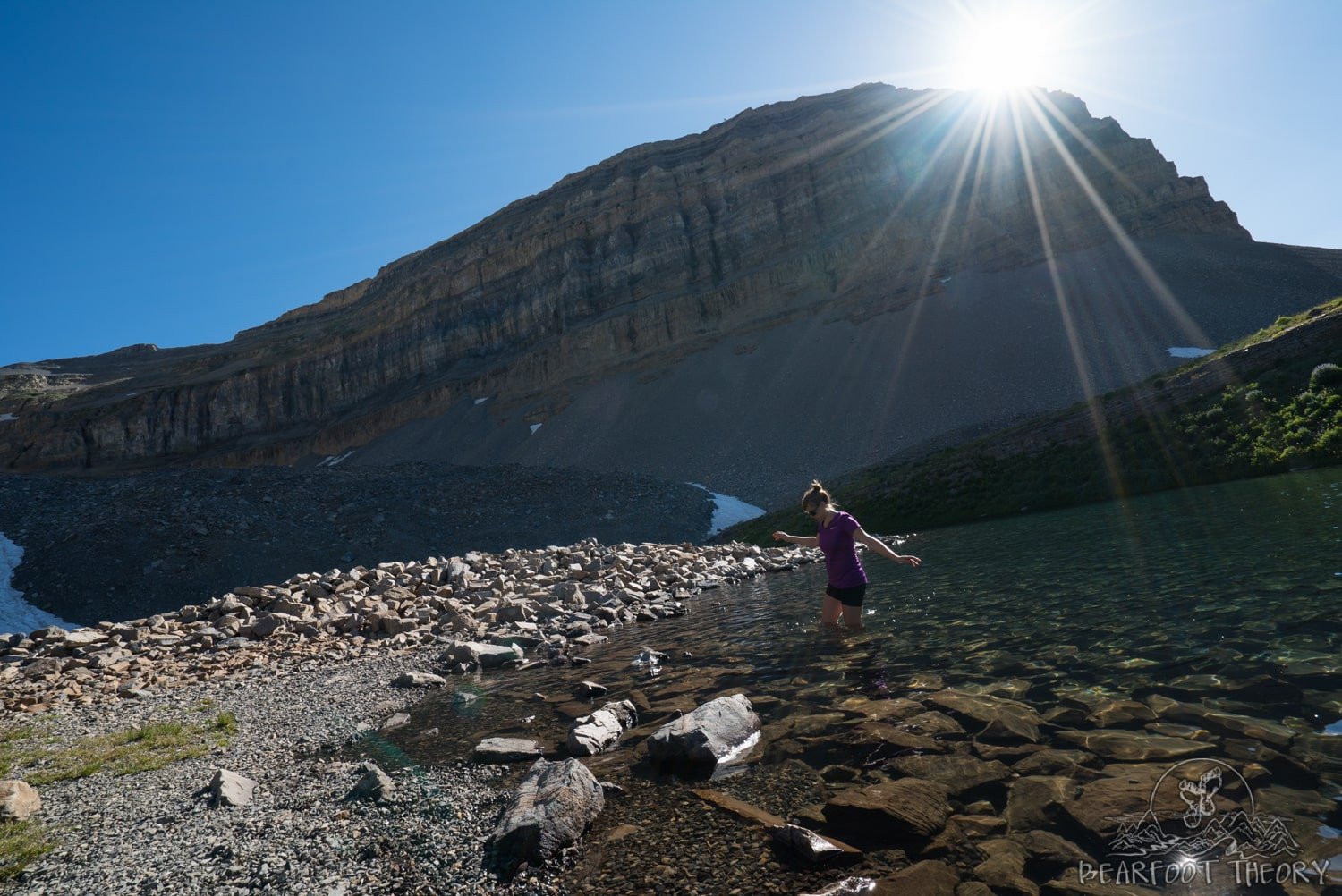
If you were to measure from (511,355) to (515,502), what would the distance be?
58.9 meters

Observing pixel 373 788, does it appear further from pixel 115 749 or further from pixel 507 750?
pixel 115 749

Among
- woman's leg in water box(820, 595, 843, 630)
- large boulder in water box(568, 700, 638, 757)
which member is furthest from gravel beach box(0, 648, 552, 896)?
woman's leg in water box(820, 595, 843, 630)

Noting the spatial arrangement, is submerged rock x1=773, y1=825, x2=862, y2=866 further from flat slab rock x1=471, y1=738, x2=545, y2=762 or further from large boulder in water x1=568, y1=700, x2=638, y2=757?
flat slab rock x1=471, y1=738, x2=545, y2=762

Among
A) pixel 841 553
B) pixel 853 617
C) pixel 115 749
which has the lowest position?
pixel 115 749

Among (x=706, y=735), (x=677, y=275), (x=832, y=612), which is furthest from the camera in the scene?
(x=677, y=275)

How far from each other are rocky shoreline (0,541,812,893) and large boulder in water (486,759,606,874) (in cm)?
19

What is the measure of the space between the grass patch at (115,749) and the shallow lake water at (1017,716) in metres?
2.90

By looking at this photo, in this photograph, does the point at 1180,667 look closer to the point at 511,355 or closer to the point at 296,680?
the point at 296,680

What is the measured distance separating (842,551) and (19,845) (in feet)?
31.4

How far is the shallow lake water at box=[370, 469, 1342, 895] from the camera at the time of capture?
3.98 m

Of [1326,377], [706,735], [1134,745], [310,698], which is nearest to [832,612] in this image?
[706,735]

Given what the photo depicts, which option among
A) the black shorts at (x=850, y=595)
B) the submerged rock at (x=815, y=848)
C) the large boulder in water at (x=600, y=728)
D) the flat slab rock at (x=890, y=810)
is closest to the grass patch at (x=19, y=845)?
the large boulder in water at (x=600, y=728)

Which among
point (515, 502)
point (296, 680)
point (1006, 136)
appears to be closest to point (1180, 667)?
point (296, 680)

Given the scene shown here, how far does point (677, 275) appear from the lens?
9250 cm
